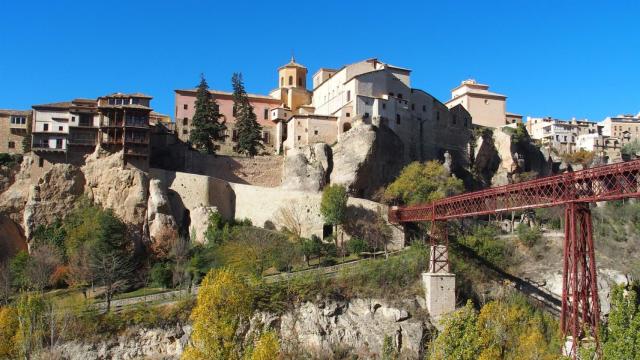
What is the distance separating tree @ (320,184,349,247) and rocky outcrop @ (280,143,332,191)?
17.0 feet

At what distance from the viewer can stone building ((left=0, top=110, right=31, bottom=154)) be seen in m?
59.6

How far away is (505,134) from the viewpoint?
74875 mm

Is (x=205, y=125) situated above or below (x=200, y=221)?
above

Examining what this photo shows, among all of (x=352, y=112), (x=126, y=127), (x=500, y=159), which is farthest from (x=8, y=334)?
(x=500, y=159)

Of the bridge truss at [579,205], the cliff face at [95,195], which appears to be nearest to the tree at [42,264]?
the cliff face at [95,195]

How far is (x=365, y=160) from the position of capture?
6038 cm

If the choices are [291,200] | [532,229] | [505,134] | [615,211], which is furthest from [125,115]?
[615,211]

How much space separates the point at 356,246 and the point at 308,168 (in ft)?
36.9

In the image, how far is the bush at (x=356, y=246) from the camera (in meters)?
52.1

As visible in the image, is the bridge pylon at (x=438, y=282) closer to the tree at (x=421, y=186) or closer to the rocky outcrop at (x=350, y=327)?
the rocky outcrop at (x=350, y=327)

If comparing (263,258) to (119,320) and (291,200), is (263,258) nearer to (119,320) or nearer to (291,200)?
(291,200)

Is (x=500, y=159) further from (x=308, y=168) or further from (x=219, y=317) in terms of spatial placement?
(x=219, y=317)

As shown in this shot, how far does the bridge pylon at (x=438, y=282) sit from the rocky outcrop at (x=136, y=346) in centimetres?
1620

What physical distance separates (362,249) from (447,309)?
891 cm
